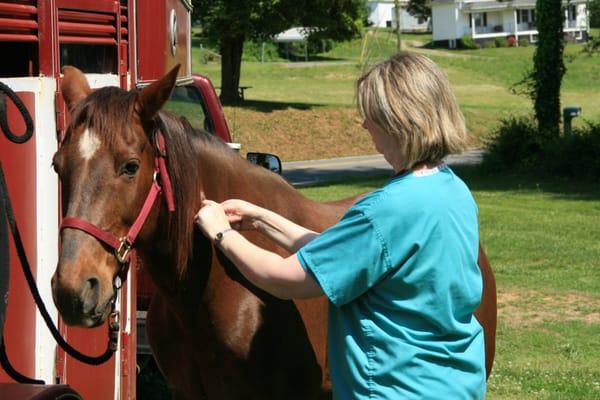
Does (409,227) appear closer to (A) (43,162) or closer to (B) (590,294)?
(A) (43,162)

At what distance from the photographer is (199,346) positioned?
12.6 ft

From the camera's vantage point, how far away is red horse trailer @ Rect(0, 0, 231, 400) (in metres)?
3.98

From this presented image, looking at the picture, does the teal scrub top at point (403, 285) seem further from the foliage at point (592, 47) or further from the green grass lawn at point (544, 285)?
the foliage at point (592, 47)

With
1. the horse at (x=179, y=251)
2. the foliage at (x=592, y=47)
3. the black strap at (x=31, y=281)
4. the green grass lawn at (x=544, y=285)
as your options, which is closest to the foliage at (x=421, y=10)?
the foliage at (x=592, y=47)

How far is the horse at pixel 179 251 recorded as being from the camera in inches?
125

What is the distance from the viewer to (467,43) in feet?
260

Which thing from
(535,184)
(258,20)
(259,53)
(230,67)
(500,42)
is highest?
(500,42)

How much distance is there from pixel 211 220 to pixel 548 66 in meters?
20.3

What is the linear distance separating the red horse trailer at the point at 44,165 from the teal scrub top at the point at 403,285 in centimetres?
109

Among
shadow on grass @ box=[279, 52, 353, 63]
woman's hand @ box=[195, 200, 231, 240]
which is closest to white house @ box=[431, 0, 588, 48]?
shadow on grass @ box=[279, 52, 353, 63]

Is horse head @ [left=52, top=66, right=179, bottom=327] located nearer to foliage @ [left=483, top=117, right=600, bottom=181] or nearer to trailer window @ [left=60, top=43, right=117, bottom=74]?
trailer window @ [left=60, top=43, right=117, bottom=74]

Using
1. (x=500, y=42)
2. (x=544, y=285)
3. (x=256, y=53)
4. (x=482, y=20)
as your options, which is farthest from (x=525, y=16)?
(x=544, y=285)

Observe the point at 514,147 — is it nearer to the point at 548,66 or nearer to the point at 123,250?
the point at 548,66

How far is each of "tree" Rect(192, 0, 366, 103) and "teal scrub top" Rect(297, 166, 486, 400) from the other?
30637mm
